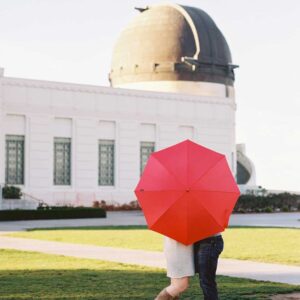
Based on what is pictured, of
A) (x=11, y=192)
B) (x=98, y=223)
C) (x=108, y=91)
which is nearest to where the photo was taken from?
(x=98, y=223)

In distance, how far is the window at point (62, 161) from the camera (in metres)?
53.4

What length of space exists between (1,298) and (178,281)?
353 centimetres

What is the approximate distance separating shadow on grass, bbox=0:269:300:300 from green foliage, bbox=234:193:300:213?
40.7 metres

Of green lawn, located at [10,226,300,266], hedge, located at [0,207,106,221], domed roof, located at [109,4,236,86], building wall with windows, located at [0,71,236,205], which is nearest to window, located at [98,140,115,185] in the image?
building wall with windows, located at [0,71,236,205]

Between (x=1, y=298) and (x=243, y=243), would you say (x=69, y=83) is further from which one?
(x=1, y=298)

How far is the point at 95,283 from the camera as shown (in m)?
12.8

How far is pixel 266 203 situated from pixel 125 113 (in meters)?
11.0

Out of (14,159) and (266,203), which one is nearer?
(14,159)

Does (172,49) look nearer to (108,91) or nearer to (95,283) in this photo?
(108,91)

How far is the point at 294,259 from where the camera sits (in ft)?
55.4

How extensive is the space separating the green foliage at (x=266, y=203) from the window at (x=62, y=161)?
10854mm

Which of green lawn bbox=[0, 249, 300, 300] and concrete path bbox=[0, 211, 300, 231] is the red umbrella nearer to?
green lawn bbox=[0, 249, 300, 300]

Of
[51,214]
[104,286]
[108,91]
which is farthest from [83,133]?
[104,286]

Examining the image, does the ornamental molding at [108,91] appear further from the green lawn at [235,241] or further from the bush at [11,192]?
the green lawn at [235,241]
